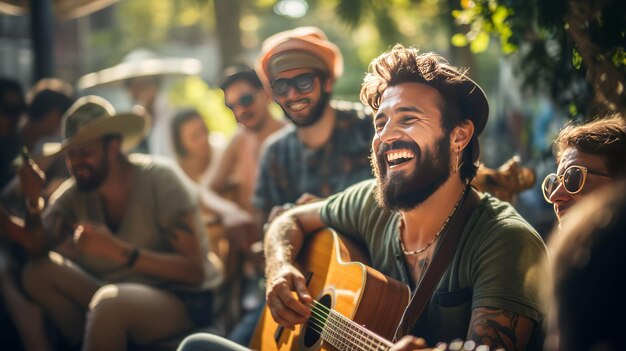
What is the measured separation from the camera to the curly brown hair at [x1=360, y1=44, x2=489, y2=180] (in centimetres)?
282

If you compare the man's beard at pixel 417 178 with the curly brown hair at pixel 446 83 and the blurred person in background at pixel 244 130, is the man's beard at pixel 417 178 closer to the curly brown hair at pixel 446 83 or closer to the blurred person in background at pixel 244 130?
the curly brown hair at pixel 446 83

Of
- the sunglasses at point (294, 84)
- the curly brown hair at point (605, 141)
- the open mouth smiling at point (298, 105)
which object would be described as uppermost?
the sunglasses at point (294, 84)

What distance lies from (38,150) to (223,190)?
1383mm

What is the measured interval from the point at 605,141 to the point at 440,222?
0.59m

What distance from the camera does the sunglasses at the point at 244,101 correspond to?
4062 mm

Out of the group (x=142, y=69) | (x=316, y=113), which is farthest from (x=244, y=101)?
(x=142, y=69)

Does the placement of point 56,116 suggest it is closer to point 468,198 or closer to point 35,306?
point 35,306

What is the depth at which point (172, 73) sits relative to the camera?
816 centimetres

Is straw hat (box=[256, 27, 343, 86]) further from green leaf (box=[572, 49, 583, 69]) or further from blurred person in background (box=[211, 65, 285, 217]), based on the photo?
green leaf (box=[572, 49, 583, 69])

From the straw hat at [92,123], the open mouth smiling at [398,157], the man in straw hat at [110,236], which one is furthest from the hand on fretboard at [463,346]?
the straw hat at [92,123]

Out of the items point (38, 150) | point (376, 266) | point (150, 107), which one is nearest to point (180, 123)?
point (150, 107)

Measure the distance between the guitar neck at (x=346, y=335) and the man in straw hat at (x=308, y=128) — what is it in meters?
1.16

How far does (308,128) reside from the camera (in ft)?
14.5

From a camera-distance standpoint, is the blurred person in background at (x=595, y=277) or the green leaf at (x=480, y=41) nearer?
the blurred person in background at (x=595, y=277)
